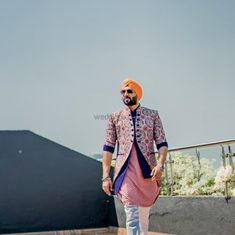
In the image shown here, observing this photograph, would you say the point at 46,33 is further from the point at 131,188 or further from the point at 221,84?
the point at 131,188

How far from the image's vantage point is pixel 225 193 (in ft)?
15.9

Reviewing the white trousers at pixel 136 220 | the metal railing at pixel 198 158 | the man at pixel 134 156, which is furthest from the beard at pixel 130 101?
the metal railing at pixel 198 158

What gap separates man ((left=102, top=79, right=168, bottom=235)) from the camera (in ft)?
9.30

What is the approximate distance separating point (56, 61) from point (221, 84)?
9.21 ft

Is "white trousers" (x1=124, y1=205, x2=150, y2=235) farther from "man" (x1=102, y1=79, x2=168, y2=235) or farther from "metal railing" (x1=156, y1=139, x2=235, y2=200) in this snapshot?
"metal railing" (x1=156, y1=139, x2=235, y2=200)

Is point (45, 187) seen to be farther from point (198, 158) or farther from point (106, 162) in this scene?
point (106, 162)

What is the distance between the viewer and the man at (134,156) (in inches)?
112

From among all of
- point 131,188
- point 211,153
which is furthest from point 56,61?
point 131,188

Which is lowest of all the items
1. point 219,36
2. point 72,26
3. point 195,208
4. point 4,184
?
point 195,208

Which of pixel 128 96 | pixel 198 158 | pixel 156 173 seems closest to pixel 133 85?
pixel 128 96

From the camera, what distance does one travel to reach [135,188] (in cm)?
285

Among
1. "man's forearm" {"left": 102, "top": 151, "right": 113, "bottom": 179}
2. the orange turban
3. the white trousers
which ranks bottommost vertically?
the white trousers

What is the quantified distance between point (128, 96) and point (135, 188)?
53 centimetres

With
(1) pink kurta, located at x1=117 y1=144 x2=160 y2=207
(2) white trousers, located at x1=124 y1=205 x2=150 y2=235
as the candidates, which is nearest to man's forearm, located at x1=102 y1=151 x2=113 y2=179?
(1) pink kurta, located at x1=117 y1=144 x2=160 y2=207
